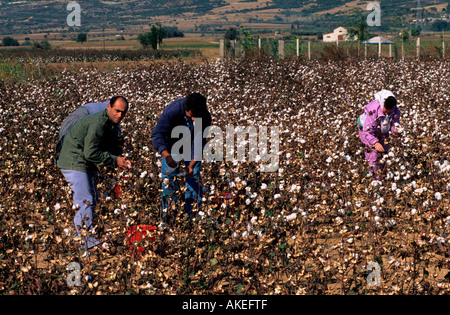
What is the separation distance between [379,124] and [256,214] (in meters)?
2.00

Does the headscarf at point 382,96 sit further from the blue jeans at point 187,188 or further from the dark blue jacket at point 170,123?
the blue jeans at point 187,188

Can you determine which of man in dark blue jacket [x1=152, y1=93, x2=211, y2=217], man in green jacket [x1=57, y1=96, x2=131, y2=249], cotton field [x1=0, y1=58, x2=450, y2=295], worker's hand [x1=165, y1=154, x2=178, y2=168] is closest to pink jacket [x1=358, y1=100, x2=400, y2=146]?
cotton field [x1=0, y1=58, x2=450, y2=295]

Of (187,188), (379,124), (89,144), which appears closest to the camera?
A: (89,144)

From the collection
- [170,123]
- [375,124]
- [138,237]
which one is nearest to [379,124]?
[375,124]

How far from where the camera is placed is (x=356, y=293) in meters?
3.90

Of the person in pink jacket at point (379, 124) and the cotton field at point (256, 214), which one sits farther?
the person in pink jacket at point (379, 124)

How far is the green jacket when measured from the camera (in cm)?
510

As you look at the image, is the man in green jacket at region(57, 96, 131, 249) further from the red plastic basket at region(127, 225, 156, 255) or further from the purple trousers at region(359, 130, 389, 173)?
the purple trousers at region(359, 130, 389, 173)

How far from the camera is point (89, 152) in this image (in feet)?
16.7

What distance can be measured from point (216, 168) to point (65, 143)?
1.75 m

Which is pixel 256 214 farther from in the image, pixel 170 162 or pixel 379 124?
pixel 379 124

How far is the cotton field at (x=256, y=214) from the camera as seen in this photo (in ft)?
13.4

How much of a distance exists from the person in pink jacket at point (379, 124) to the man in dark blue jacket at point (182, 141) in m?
2.19

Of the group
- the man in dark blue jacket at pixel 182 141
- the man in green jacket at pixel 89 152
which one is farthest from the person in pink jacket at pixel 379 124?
the man in green jacket at pixel 89 152
